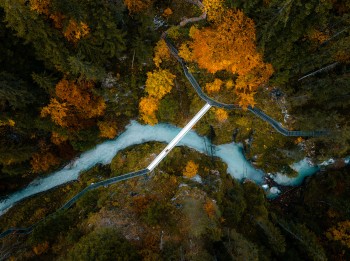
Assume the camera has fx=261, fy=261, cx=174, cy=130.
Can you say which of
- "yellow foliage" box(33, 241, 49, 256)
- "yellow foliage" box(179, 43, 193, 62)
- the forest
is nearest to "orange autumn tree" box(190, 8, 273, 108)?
the forest

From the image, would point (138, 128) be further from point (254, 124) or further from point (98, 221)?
point (254, 124)

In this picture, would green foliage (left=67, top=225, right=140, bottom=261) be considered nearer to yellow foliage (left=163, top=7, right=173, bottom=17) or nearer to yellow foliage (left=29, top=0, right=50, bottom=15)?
yellow foliage (left=29, top=0, right=50, bottom=15)

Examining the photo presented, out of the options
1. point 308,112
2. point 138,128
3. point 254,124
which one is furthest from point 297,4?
point 138,128

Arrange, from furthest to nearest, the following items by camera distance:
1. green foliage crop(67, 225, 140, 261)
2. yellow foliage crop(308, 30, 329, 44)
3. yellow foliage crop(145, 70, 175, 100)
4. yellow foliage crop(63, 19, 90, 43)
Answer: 1. yellow foliage crop(145, 70, 175, 100)
2. green foliage crop(67, 225, 140, 261)
3. yellow foliage crop(63, 19, 90, 43)
4. yellow foliage crop(308, 30, 329, 44)

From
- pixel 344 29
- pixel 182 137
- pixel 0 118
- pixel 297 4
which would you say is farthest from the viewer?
pixel 182 137

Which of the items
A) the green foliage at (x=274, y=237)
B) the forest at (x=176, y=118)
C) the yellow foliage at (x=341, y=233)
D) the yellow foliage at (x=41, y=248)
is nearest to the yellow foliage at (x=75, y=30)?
the forest at (x=176, y=118)

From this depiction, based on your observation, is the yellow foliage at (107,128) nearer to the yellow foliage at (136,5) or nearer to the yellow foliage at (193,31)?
the yellow foliage at (136,5)

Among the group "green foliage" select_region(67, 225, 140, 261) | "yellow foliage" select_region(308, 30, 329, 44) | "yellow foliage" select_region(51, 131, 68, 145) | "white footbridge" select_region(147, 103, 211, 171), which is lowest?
"green foliage" select_region(67, 225, 140, 261)
